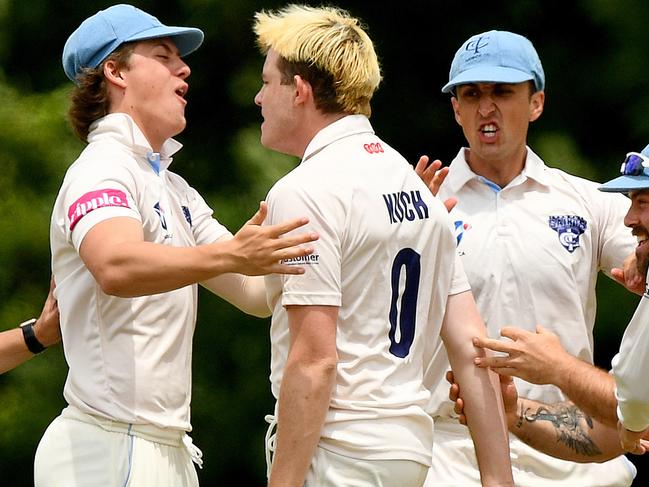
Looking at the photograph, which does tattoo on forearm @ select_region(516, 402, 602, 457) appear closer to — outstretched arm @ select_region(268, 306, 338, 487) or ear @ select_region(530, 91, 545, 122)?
ear @ select_region(530, 91, 545, 122)

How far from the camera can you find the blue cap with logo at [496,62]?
4.76 m

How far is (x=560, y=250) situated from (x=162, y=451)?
4.60 ft

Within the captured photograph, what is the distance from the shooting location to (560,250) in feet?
15.2

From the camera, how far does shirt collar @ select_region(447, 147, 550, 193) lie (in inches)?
188

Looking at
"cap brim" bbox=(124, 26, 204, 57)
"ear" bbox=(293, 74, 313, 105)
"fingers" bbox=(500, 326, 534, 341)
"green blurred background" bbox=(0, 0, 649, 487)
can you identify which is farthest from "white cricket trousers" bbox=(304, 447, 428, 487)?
"green blurred background" bbox=(0, 0, 649, 487)

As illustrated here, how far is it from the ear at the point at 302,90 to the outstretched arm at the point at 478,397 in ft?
2.09

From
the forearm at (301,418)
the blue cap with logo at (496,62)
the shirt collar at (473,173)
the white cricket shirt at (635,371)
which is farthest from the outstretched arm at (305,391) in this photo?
the blue cap with logo at (496,62)

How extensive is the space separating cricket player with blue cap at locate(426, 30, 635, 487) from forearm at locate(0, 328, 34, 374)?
3.96 feet

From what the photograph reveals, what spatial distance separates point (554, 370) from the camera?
4.17 m

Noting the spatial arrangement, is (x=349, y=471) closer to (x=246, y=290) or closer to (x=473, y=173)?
(x=246, y=290)

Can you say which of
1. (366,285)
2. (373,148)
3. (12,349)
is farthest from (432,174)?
(12,349)

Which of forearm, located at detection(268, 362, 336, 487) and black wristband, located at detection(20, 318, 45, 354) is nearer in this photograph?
forearm, located at detection(268, 362, 336, 487)

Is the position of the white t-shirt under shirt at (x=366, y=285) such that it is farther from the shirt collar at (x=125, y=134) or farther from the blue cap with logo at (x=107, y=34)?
the blue cap with logo at (x=107, y=34)

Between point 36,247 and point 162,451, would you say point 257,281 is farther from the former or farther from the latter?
point 36,247
